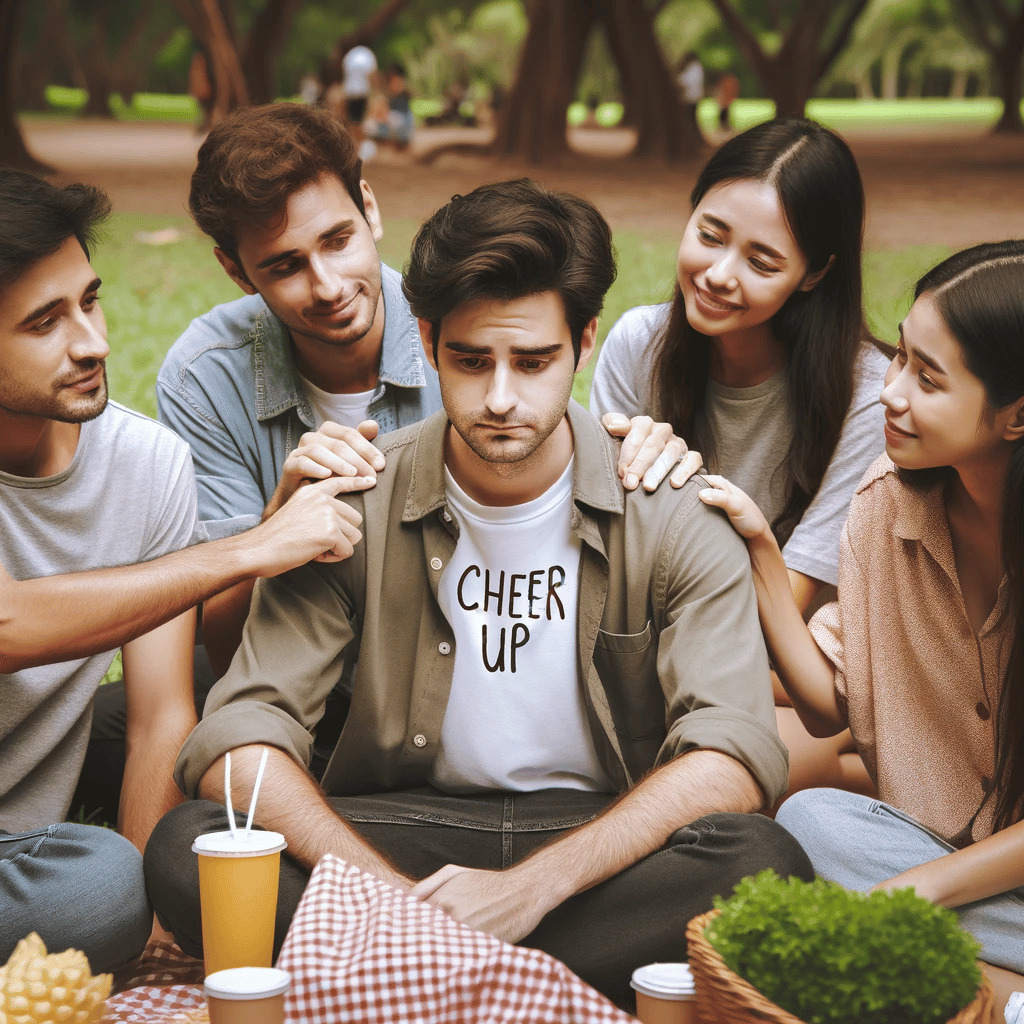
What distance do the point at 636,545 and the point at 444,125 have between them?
1662 cm

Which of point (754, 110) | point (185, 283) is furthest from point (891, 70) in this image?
point (185, 283)

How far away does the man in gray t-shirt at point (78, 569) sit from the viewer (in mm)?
2756

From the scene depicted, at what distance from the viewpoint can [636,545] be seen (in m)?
2.91

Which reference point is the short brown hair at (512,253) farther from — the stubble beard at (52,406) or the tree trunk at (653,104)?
the tree trunk at (653,104)

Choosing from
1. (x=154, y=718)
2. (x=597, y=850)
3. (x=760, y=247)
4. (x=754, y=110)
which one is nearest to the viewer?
(x=597, y=850)

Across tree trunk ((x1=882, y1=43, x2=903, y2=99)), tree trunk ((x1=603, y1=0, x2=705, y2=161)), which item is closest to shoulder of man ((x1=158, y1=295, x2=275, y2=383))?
tree trunk ((x1=603, y1=0, x2=705, y2=161))

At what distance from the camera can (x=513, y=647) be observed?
2.93 metres

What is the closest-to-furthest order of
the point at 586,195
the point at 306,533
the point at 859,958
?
the point at 859,958, the point at 306,533, the point at 586,195

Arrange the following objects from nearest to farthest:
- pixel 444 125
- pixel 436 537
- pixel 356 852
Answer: pixel 356 852
pixel 436 537
pixel 444 125

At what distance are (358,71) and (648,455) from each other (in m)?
15.3

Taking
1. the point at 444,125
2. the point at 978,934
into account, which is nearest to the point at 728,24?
the point at 444,125

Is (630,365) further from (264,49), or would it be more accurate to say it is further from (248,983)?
(264,49)

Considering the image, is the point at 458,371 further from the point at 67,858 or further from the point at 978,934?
the point at 978,934

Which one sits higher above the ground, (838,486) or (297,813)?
(838,486)
